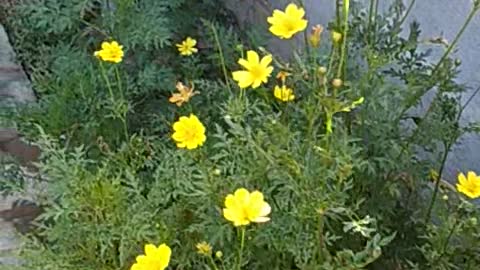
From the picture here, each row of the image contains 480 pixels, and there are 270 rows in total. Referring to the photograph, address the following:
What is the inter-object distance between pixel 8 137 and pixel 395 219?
1403mm

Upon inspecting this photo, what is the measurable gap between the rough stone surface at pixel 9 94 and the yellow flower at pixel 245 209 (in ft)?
3.16

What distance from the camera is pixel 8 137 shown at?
3.01m

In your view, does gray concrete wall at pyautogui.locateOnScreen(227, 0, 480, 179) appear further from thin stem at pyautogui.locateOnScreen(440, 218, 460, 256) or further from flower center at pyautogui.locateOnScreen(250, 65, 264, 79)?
flower center at pyautogui.locateOnScreen(250, 65, 264, 79)

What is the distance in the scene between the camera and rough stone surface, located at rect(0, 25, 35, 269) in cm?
259

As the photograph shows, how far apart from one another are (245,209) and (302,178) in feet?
0.53

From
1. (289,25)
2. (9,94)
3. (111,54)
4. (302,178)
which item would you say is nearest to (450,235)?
(302,178)

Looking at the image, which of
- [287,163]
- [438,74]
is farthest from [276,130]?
[438,74]

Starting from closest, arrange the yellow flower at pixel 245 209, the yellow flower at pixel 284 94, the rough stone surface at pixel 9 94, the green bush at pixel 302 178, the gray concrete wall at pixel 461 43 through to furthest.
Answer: the yellow flower at pixel 245 209, the green bush at pixel 302 178, the yellow flower at pixel 284 94, the gray concrete wall at pixel 461 43, the rough stone surface at pixel 9 94

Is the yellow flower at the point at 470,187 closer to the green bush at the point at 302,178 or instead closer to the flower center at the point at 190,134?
the green bush at the point at 302,178

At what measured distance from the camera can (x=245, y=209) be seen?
171cm

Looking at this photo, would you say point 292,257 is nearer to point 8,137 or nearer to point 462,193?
point 462,193

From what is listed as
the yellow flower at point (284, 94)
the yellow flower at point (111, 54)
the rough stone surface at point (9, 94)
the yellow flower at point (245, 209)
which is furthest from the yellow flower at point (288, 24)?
the rough stone surface at point (9, 94)

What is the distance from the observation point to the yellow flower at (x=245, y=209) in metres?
1.70

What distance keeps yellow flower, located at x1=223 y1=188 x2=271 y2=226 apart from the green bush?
0.29ft
